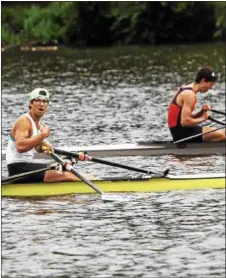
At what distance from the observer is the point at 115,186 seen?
1889 cm

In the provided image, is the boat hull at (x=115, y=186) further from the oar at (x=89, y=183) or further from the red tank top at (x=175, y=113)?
the red tank top at (x=175, y=113)

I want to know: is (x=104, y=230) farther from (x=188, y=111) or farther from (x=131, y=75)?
(x=131, y=75)

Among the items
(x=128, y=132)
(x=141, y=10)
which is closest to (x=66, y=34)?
(x=141, y=10)

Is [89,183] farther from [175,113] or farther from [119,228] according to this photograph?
[175,113]

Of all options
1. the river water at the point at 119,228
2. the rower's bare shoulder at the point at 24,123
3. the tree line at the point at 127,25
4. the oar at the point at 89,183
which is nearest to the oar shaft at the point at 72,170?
the oar at the point at 89,183

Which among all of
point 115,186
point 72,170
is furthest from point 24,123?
point 115,186

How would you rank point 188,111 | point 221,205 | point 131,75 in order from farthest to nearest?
point 131,75, point 188,111, point 221,205

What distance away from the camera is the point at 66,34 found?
71.9m

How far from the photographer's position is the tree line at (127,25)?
229 ft

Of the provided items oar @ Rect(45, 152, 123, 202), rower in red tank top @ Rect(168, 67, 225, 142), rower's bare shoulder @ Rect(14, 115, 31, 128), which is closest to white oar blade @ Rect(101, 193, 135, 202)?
oar @ Rect(45, 152, 123, 202)

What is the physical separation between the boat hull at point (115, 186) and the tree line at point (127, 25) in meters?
49.9

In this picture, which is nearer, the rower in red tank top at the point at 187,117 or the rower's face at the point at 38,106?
the rower's face at the point at 38,106

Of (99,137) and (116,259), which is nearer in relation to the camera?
(116,259)

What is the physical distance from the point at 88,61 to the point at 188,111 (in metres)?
32.0
